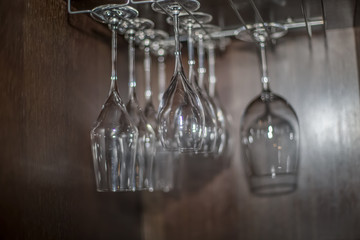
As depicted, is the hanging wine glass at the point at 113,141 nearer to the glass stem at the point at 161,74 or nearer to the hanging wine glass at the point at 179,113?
the hanging wine glass at the point at 179,113

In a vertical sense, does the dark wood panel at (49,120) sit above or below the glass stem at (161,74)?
below

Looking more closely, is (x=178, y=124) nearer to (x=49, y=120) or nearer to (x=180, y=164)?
(x=49, y=120)

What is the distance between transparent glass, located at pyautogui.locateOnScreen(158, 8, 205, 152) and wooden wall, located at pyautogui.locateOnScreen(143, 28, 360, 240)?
43 centimetres

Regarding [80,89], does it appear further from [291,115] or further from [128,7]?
[291,115]

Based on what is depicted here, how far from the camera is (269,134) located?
3.33 feet

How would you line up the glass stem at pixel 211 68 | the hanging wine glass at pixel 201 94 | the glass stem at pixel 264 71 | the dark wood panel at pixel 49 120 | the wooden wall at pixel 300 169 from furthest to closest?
1. the glass stem at pixel 211 68
2. the wooden wall at pixel 300 169
3. the glass stem at pixel 264 71
4. the hanging wine glass at pixel 201 94
5. the dark wood panel at pixel 49 120

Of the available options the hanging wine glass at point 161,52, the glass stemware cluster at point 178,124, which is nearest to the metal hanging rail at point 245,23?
the glass stemware cluster at point 178,124

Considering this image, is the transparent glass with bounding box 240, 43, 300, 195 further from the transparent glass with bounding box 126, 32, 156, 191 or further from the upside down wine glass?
the transparent glass with bounding box 126, 32, 156, 191

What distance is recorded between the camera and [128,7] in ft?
2.73

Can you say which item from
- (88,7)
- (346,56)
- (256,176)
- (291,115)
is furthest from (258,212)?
(88,7)

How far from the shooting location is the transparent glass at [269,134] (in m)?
0.99

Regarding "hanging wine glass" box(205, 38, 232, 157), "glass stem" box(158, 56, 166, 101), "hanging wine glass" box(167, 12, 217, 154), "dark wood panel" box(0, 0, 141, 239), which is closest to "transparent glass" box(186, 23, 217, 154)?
"hanging wine glass" box(167, 12, 217, 154)

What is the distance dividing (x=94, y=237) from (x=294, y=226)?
476mm

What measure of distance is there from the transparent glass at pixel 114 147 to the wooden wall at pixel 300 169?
0.43 meters
